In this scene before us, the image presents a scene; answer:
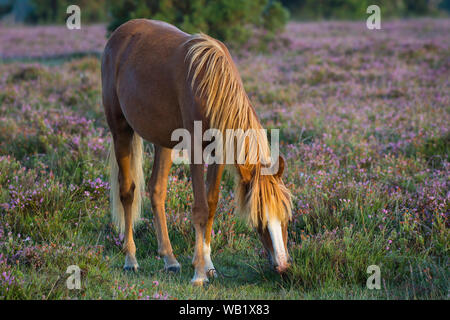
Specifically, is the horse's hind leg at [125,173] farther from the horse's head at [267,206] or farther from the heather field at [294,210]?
the horse's head at [267,206]

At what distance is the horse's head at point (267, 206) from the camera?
3.55m

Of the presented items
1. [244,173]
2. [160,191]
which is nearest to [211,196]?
[244,173]

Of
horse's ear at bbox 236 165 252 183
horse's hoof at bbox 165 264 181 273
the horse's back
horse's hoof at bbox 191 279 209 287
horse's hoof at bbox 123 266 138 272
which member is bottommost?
horse's hoof at bbox 123 266 138 272

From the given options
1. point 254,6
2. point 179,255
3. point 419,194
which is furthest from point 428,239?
point 254,6

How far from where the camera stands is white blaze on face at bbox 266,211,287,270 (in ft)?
11.7

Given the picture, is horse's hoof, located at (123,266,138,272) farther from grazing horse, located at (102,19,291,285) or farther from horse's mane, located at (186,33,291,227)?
horse's mane, located at (186,33,291,227)

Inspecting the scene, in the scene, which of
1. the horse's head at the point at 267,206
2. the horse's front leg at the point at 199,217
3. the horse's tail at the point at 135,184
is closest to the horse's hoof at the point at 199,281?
the horse's front leg at the point at 199,217

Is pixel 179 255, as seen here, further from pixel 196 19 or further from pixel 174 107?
pixel 196 19

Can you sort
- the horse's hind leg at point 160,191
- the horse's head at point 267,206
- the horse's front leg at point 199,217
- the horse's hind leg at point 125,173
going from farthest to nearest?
the horse's hind leg at point 125,173 → the horse's hind leg at point 160,191 → the horse's front leg at point 199,217 → the horse's head at point 267,206

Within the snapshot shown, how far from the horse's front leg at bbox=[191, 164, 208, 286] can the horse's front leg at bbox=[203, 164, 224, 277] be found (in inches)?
3.4

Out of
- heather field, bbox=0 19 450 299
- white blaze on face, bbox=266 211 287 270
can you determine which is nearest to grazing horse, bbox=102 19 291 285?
white blaze on face, bbox=266 211 287 270

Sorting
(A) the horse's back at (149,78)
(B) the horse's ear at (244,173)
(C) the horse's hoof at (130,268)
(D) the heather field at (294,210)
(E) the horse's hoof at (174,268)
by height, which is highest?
(A) the horse's back at (149,78)

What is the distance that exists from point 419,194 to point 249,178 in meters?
2.43

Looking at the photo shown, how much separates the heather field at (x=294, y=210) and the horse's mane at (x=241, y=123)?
647 mm
